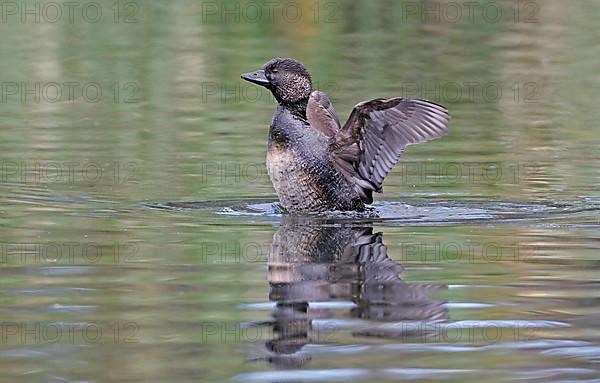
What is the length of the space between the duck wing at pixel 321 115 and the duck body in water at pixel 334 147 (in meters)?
0.35

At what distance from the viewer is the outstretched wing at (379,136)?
1100 centimetres

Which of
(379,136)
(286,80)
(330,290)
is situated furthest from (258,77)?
(330,290)

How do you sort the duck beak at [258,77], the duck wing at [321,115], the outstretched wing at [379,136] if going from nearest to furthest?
the outstretched wing at [379,136], the duck beak at [258,77], the duck wing at [321,115]

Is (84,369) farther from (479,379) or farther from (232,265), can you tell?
(232,265)

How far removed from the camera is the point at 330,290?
26.8ft

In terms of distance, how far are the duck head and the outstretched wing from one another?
0.42m

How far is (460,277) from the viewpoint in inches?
338

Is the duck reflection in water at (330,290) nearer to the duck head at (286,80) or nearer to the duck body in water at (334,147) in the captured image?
the duck body in water at (334,147)

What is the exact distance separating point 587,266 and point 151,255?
8.18 ft

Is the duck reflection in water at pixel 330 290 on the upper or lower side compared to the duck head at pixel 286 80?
lower

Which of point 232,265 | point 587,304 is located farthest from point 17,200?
→ point 587,304

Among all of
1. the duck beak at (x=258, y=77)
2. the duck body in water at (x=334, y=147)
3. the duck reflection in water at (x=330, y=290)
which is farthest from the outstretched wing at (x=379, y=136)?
the duck reflection in water at (x=330, y=290)

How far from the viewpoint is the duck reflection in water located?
7.14 metres

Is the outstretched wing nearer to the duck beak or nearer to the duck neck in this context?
the duck neck
